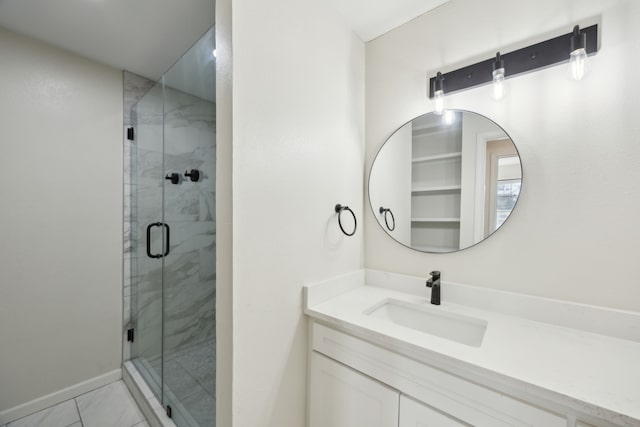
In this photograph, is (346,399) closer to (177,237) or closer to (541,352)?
(541,352)

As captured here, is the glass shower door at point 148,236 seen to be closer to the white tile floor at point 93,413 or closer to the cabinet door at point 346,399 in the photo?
the white tile floor at point 93,413

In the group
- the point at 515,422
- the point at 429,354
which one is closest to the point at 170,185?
the point at 429,354

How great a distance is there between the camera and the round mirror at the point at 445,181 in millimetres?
1192

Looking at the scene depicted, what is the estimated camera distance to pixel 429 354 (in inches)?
32.7

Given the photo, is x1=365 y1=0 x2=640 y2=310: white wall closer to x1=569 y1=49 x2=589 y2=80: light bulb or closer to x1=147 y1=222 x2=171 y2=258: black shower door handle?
x1=569 y1=49 x2=589 y2=80: light bulb

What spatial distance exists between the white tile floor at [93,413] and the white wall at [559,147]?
6.73 feet

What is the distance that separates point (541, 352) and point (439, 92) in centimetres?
117


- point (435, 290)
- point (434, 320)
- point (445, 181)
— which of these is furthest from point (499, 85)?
point (434, 320)

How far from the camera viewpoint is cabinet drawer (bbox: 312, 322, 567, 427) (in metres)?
0.69

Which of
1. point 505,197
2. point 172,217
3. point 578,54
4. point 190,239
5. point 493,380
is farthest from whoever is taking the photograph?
point 172,217

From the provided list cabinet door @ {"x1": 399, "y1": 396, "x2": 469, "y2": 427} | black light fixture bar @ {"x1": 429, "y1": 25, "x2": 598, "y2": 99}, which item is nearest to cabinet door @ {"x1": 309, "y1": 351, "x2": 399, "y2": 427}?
cabinet door @ {"x1": 399, "y1": 396, "x2": 469, "y2": 427}

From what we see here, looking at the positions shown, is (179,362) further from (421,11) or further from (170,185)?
(421,11)

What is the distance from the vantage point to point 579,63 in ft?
3.18

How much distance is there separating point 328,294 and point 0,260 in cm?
197
